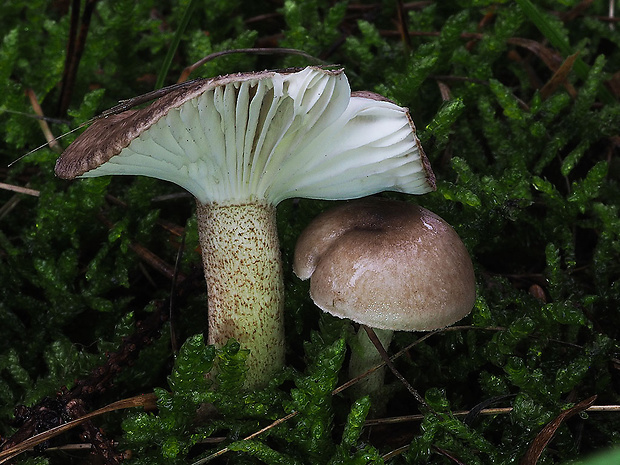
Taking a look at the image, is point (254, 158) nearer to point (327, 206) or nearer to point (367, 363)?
point (327, 206)

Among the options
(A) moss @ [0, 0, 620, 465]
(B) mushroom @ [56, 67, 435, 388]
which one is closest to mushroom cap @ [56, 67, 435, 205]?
(B) mushroom @ [56, 67, 435, 388]

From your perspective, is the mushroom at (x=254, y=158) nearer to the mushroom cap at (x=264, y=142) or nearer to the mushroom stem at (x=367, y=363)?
the mushroom cap at (x=264, y=142)

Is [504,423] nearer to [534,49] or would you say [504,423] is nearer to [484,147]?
[484,147]

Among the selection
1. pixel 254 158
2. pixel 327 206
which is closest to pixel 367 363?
pixel 327 206

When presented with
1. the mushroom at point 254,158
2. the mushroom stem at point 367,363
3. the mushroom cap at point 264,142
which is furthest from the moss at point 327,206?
the mushroom cap at point 264,142

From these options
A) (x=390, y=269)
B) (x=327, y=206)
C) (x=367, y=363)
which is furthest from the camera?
(x=327, y=206)

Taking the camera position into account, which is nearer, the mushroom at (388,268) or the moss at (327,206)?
the mushroom at (388,268)

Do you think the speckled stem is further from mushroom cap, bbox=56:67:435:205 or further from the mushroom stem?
the mushroom stem
